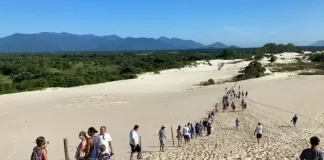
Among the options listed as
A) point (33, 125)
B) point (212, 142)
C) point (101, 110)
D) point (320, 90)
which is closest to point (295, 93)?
point (320, 90)

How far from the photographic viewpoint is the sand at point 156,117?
1594cm

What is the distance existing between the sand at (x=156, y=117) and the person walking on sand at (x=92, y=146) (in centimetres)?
567

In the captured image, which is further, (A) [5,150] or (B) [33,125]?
(B) [33,125]

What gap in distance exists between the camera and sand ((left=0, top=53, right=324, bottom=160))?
15938mm

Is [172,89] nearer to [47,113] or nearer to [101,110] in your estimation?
[101,110]

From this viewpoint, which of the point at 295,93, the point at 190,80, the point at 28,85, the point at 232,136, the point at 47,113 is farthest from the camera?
the point at 190,80

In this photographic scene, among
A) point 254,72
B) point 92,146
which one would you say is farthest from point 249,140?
point 254,72

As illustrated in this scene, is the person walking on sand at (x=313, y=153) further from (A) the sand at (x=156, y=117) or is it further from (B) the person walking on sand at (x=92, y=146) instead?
(A) the sand at (x=156, y=117)

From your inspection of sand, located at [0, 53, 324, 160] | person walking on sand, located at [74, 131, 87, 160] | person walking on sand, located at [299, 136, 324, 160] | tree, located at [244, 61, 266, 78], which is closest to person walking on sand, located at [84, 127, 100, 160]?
person walking on sand, located at [74, 131, 87, 160]

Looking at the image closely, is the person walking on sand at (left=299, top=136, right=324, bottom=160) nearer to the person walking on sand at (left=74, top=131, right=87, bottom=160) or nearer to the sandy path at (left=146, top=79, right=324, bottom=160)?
the person walking on sand at (left=74, top=131, right=87, bottom=160)

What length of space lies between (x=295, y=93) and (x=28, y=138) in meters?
28.0

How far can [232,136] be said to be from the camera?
19.1 metres

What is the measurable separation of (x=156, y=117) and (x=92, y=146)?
1820cm

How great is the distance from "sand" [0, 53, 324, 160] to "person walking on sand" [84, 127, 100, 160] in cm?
567
